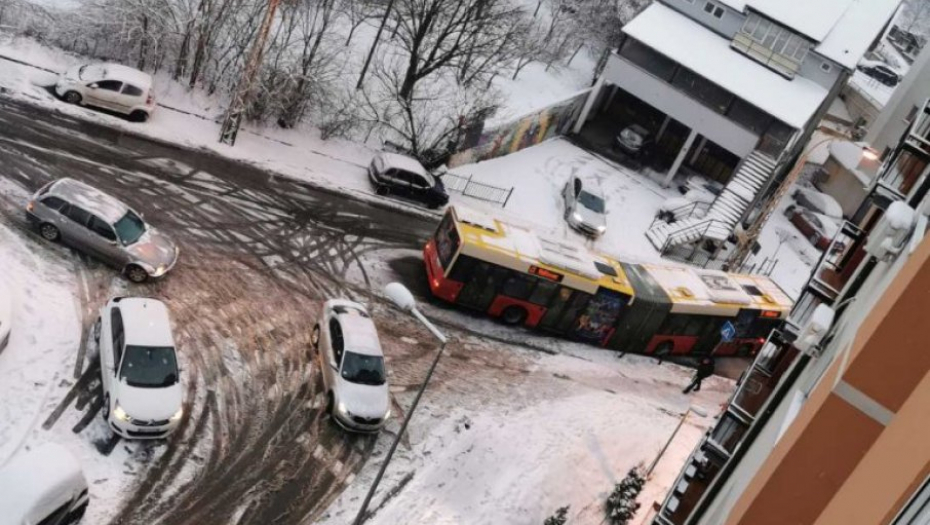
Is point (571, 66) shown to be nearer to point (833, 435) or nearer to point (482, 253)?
point (482, 253)

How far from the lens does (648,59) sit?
43.8 m

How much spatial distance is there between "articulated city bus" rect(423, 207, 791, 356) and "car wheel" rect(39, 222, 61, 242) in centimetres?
1113

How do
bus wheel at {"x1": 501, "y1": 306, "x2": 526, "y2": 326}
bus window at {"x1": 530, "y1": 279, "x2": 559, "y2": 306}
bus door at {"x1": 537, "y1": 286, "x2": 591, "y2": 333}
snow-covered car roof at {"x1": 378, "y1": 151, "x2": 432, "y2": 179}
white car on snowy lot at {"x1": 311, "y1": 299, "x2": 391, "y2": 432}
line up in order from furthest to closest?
snow-covered car roof at {"x1": 378, "y1": 151, "x2": 432, "y2": 179}
bus wheel at {"x1": 501, "y1": 306, "x2": 526, "y2": 326}
bus door at {"x1": 537, "y1": 286, "x2": 591, "y2": 333}
bus window at {"x1": 530, "y1": 279, "x2": 559, "y2": 306}
white car on snowy lot at {"x1": 311, "y1": 299, "x2": 391, "y2": 432}

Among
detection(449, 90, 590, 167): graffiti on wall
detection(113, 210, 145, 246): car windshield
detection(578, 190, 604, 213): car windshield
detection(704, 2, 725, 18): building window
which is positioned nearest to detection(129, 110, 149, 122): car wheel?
detection(113, 210, 145, 246): car windshield

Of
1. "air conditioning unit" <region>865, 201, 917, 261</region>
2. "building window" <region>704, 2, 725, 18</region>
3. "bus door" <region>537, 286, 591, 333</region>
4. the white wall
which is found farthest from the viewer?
"building window" <region>704, 2, 725, 18</region>

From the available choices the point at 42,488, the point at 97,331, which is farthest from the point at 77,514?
the point at 97,331

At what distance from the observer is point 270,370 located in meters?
23.5

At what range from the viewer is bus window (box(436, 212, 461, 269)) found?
90.5ft

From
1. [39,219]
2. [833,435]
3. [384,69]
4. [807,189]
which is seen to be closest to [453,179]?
[384,69]

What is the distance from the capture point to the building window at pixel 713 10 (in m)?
45.4

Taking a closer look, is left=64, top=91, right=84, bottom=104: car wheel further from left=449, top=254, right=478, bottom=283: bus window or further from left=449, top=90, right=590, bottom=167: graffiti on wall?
left=449, top=90, right=590, bottom=167: graffiti on wall

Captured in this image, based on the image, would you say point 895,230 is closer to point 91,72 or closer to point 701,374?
point 701,374

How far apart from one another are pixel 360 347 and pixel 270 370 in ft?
8.49

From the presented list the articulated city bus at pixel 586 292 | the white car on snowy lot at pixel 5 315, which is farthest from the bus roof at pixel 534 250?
the white car on snowy lot at pixel 5 315
